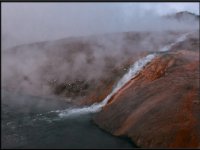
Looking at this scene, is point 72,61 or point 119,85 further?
point 72,61

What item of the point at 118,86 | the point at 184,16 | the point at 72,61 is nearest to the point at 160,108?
the point at 118,86

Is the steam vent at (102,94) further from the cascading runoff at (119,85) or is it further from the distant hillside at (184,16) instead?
the distant hillside at (184,16)

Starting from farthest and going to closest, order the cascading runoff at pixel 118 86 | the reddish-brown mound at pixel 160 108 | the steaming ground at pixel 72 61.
→ the steaming ground at pixel 72 61
the cascading runoff at pixel 118 86
the reddish-brown mound at pixel 160 108

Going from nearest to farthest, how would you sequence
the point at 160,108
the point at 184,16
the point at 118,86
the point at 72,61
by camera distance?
the point at 160,108 < the point at 118,86 < the point at 72,61 < the point at 184,16

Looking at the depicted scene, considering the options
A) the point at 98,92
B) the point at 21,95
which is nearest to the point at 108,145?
the point at 98,92

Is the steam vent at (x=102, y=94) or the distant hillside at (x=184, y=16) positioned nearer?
the steam vent at (x=102, y=94)

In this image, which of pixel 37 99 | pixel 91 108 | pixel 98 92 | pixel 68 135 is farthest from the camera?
pixel 37 99

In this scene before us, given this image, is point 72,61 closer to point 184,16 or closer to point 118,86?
point 118,86

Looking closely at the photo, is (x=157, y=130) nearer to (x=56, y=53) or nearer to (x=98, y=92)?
(x=98, y=92)

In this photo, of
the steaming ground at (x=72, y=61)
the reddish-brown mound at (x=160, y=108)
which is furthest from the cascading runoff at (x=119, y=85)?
the reddish-brown mound at (x=160, y=108)
